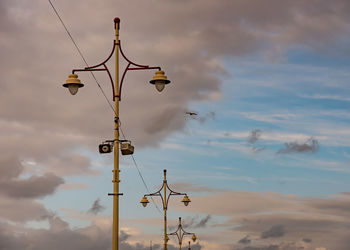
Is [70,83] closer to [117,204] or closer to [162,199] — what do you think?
[117,204]

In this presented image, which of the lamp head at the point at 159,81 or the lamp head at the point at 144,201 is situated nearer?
the lamp head at the point at 159,81

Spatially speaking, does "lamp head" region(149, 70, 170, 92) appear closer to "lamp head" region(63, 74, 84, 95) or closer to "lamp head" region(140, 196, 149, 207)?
"lamp head" region(63, 74, 84, 95)

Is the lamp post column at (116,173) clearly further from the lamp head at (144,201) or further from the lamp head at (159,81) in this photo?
the lamp head at (144,201)

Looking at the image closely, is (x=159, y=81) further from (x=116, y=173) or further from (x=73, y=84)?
(x=116, y=173)

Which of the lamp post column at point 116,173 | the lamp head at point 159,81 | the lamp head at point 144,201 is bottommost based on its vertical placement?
the lamp post column at point 116,173

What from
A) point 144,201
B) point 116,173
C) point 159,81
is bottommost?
point 116,173

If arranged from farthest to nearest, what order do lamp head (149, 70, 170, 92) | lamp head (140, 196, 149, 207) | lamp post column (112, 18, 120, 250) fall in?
lamp head (140, 196, 149, 207)
lamp head (149, 70, 170, 92)
lamp post column (112, 18, 120, 250)

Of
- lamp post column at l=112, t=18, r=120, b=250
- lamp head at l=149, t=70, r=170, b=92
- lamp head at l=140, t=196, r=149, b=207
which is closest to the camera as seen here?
lamp post column at l=112, t=18, r=120, b=250

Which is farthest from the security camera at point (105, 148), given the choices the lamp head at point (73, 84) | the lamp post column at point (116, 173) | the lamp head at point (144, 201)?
the lamp head at point (144, 201)

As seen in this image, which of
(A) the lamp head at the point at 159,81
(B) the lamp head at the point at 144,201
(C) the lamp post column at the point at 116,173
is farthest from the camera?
(B) the lamp head at the point at 144,201

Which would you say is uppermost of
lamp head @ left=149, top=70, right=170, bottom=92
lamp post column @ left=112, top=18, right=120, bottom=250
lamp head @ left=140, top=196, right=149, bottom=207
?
lamp head @ left=140, top=196, right=149, bottom=207

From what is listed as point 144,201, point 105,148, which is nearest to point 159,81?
point 105,148

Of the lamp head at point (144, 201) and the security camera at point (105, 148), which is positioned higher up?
the lamp head at point (144, 201)

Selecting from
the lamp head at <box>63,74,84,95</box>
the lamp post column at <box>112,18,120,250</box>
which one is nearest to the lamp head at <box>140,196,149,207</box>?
the lamp post column at <box>112,18,120,250</box>
